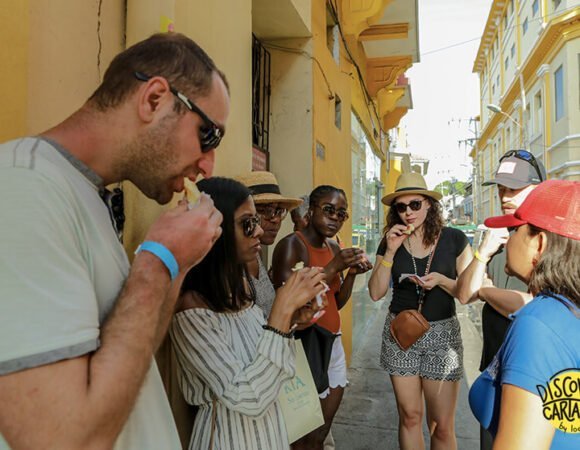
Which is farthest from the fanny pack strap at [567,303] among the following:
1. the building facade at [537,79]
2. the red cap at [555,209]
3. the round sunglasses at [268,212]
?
the building facade at [537,79]

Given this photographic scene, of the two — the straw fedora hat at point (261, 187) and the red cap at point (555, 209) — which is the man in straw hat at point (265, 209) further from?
the red cap at point (555, 209)

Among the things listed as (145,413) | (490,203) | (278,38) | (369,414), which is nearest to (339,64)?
(278,38)

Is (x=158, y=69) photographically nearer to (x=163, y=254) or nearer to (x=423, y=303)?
(x=163, y=254)

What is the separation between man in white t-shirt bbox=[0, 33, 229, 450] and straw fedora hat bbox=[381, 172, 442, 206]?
7.77 ft

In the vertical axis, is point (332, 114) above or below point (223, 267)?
above

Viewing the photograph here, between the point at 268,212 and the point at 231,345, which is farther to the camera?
the point at 268,212

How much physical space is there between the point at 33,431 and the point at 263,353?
0.90 m

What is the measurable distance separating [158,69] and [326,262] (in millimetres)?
2434

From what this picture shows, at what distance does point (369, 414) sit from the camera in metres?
4.60

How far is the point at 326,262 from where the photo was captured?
3.36 metres

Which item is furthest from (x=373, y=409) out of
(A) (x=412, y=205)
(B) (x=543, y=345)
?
(B) (x=543, y=345)

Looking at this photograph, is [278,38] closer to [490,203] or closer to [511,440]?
[511,440]

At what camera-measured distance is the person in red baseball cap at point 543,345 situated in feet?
4.29

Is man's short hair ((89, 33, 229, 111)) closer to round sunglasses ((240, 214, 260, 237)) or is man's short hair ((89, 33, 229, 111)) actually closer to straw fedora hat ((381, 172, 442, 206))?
round sunglasses ((240, 214, 260, 237))
